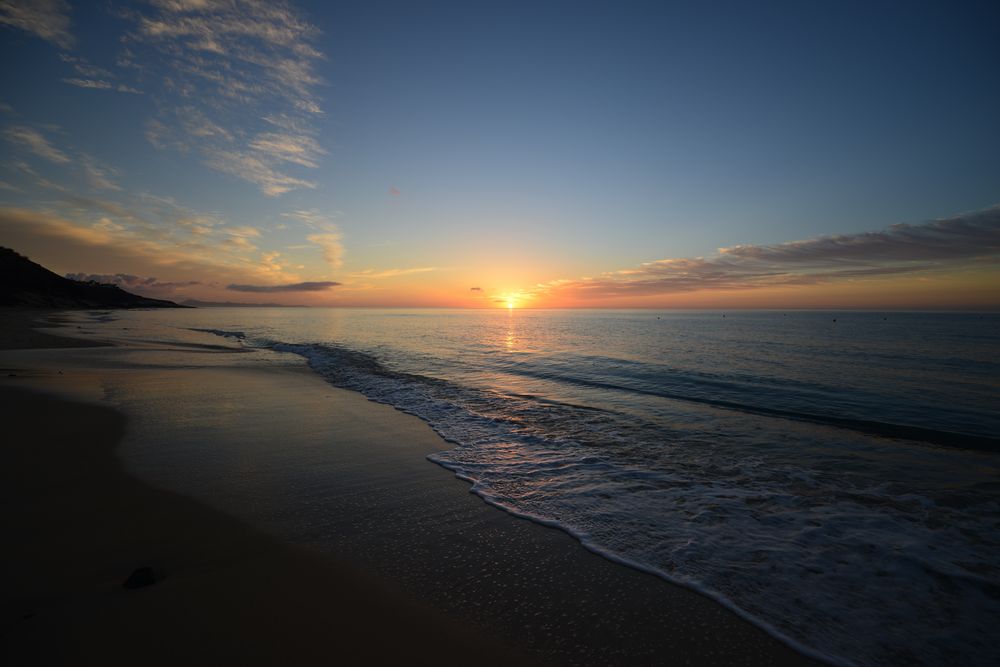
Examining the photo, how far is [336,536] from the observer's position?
5438 millimetres

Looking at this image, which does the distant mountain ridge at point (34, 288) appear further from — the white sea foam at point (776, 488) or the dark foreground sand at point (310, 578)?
the dark foreground sand at point (310, 578)

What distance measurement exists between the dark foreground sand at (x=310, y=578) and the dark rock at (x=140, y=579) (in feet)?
0.38

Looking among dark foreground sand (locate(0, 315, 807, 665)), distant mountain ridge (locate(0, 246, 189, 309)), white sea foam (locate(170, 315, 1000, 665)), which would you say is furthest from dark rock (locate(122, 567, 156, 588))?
distant mountain ridge (locate(0, 246, 189, 309))

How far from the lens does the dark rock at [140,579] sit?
4117 millimetres

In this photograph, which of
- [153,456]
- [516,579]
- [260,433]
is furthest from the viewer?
[260,433]

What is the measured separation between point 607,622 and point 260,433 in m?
9.34

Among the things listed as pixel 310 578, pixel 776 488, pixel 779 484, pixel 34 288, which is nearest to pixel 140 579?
pixel 310 578

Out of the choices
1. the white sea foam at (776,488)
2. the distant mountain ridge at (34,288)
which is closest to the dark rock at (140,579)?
the white sea foam at (776,488)

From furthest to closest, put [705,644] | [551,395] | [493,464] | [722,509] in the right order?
1. [551,395]
2. [493,464]
3. [722,509]
4. [705,644]

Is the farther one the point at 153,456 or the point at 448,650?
the point at 153,456

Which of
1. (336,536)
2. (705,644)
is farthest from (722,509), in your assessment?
(336,536)

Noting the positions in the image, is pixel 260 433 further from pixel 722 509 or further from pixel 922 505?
pixel 922 505

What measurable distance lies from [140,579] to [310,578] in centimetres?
164

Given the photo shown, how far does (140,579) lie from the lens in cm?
414
